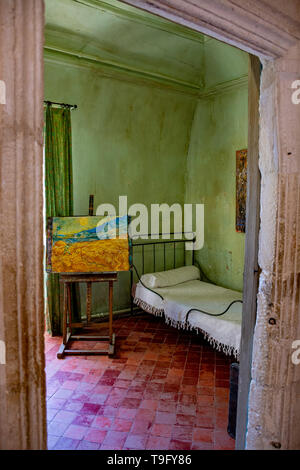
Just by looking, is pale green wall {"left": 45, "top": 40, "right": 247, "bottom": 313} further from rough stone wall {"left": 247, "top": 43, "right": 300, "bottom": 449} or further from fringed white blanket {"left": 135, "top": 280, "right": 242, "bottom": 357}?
rough stone wall {"left": 247, "top": 43, "right": 300, "bottom": 449}

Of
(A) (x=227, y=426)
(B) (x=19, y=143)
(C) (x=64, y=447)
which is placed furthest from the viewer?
(A) (x=227, y=426)

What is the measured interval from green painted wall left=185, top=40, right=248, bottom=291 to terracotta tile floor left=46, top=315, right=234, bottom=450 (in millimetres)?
1519

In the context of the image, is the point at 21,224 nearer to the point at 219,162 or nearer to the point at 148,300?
the point at 148,300

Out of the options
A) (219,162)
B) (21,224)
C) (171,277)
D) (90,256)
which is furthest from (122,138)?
(21,224)

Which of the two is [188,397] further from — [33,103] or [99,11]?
[99,11]

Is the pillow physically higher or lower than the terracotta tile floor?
higher

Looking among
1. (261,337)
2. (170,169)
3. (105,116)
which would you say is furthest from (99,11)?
(261,337)

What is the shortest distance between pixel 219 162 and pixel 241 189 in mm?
663

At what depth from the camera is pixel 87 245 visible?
4078 millimetres

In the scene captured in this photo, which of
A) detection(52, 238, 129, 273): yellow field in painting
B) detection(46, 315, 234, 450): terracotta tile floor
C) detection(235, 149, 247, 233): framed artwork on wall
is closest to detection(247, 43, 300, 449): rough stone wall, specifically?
detection(46, 315, 234, 450): terracotta tile floor

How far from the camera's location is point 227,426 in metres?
2.76

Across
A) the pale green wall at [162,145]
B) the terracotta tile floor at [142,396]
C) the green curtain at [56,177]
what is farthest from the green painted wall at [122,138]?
the terracotta tile floor at [142,396]

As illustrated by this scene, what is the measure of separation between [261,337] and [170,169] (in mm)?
4420

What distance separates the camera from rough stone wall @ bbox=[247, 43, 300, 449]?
1.64 meters
